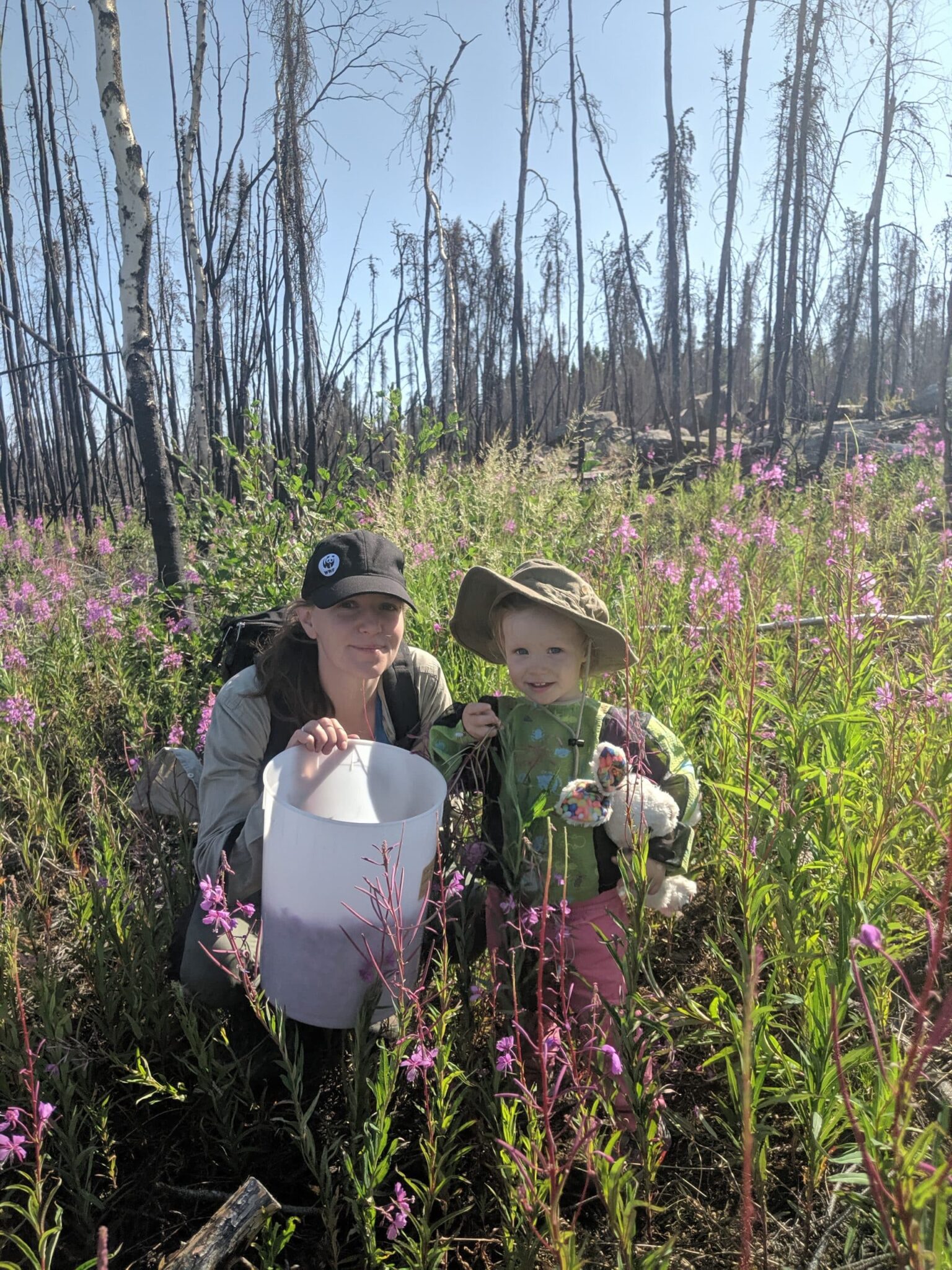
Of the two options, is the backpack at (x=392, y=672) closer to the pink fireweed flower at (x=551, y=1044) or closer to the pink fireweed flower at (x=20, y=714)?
the pink fireweed flower at (x=551, y=1044)

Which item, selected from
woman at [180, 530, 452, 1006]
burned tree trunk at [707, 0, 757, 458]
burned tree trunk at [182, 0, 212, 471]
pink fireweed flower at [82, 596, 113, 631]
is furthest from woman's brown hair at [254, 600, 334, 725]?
burned tree trunk at [707, 0, 757, 458]

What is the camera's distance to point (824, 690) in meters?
2.16

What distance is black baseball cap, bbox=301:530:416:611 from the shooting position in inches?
75.5

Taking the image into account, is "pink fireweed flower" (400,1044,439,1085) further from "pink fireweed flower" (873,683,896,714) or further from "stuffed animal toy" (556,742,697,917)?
"pink fireweed flower" (873,683,896,714)

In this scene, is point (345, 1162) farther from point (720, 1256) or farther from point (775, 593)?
point (775, 593)

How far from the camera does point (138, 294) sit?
4.58 m

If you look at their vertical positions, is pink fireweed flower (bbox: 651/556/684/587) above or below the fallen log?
above

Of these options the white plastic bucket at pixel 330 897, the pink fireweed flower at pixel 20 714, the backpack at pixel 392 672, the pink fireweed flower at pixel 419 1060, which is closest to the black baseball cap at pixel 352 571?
the backpack at pixel 392 672

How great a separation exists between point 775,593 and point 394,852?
6.57 feet

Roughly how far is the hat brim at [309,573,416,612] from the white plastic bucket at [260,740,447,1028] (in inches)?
18.4

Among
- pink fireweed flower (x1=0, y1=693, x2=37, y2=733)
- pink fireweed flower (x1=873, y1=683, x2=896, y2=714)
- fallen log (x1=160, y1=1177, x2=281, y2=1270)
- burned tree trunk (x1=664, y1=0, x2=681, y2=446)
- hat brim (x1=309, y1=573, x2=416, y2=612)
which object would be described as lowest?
fallen log (x1=160, y1=1177, x2=281, y2=1270)

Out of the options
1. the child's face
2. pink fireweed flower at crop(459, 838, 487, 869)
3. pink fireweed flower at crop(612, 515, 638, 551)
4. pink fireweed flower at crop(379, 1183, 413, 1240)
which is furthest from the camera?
pink fireweed flower at crop(612, 515, 638, 551)

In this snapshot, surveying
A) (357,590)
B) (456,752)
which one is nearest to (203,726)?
(357,590)

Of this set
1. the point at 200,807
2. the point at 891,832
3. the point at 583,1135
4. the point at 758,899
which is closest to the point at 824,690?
the point at 891,832
